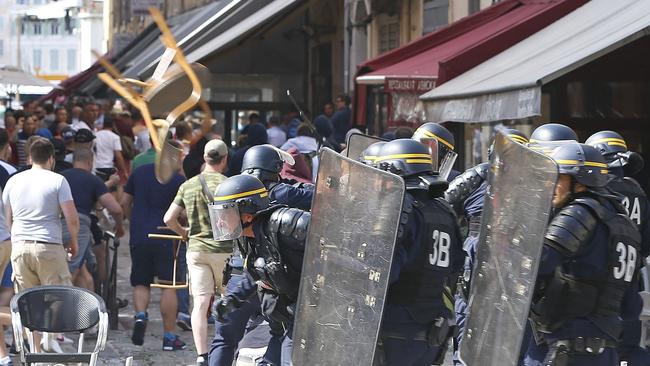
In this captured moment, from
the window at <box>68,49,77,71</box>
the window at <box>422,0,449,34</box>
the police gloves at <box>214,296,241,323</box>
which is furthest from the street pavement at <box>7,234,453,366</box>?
the window at <box>68,49,77,71</box>

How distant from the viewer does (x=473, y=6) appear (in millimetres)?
17062

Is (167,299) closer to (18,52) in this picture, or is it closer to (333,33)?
(333,33)

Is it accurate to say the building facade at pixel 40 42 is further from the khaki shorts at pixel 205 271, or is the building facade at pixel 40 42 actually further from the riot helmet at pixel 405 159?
the riot helmet at pixel 405 159

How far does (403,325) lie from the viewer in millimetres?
6309

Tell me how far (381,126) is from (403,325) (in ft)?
35.6

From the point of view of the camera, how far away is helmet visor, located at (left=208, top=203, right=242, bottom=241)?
6.78 metres

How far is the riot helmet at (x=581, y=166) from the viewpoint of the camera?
6238 millimetres

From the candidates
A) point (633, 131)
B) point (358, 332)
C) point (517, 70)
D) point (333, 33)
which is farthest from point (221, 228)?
A: point (333, 33)

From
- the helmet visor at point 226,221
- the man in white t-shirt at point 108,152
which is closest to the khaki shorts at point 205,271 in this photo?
the helmet visor at point 226,221

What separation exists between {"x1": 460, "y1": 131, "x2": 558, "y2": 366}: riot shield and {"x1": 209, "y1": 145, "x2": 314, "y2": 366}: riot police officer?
59.7 inches

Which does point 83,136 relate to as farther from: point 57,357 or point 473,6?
point 473,6

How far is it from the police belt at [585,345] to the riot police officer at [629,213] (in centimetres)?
49

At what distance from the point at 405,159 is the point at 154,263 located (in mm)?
4872

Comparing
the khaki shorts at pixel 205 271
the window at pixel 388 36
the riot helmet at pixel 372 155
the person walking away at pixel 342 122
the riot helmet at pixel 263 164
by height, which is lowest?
the khaki shorts at pixel 205 271
